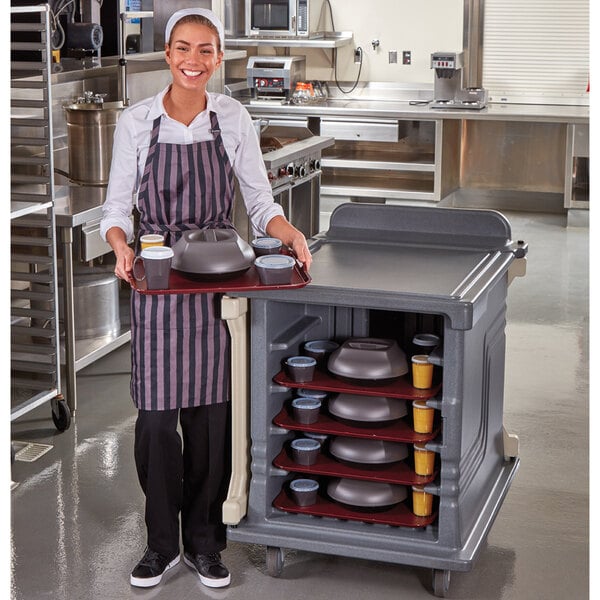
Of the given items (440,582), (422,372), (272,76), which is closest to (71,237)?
(422,372)

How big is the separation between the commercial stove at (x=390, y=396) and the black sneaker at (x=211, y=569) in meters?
0.14

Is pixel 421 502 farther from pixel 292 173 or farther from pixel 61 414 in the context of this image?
pixel 292 173

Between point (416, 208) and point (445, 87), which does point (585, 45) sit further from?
point (416, 208)

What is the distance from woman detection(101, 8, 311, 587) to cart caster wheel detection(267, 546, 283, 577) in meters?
0.14

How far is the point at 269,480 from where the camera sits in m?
3.14

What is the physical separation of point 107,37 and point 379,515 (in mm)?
6352

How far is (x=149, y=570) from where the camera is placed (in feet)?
10.4

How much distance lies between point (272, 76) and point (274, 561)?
21.9 feet

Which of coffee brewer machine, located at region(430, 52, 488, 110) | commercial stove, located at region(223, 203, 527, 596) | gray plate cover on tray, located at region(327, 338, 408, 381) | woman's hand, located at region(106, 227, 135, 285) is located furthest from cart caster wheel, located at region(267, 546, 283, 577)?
coffee brewer machine, located at region(430, 52, 488, 110)

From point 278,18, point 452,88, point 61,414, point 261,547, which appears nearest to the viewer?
point 261,547

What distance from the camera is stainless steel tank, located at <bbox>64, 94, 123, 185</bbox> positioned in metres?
4.84

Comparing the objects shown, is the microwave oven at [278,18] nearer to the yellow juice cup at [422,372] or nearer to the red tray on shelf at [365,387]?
the red tray on shelf at [365,387]

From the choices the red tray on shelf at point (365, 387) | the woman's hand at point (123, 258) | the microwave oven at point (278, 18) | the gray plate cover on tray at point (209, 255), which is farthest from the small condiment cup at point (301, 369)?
the microwave oven at point (278, 18)

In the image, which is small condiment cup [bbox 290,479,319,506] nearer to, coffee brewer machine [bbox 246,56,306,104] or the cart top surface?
the cart top surface
